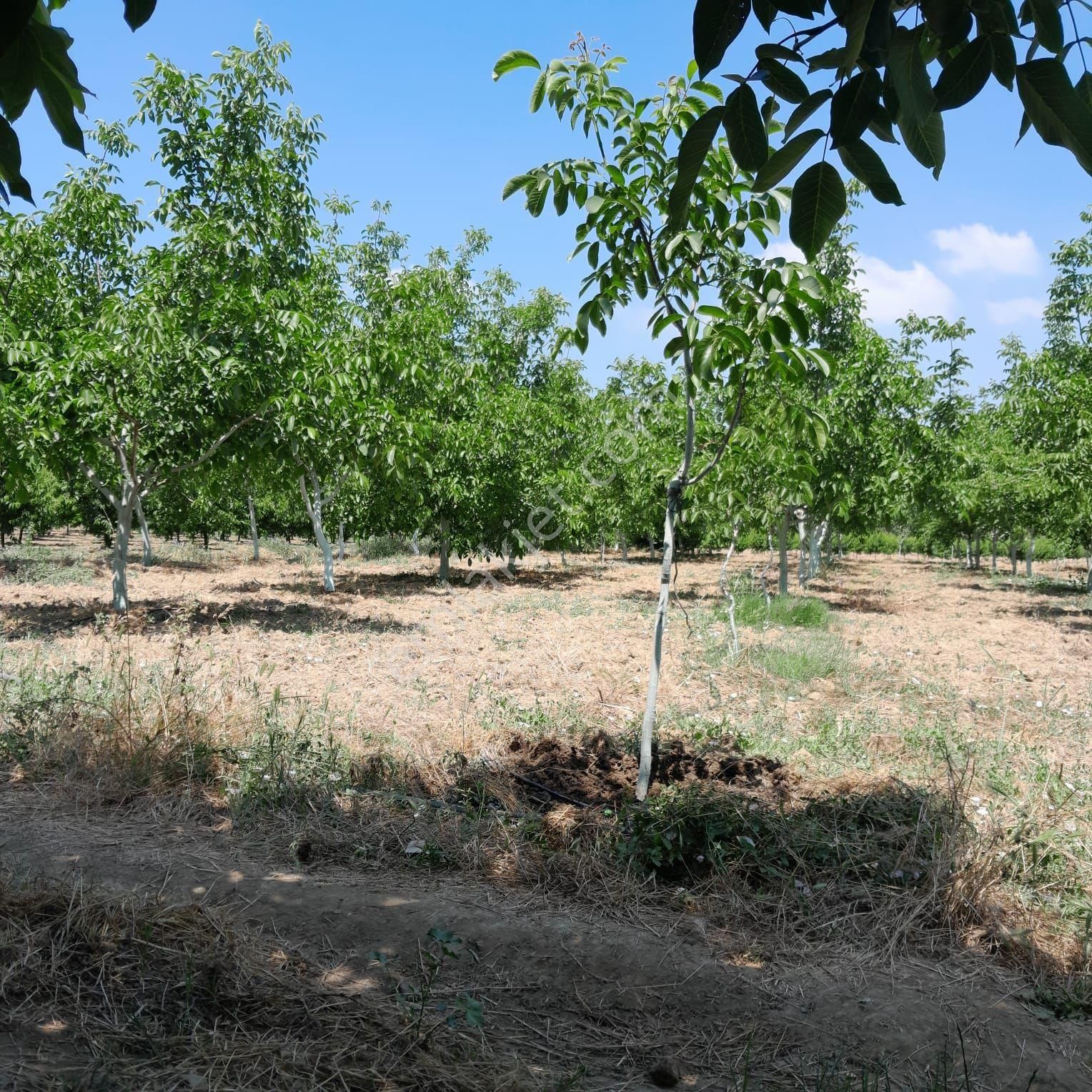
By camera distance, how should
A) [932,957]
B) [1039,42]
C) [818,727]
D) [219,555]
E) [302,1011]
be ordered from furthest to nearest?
[219,555]
[818,727]
[932,957]
[302,1011]
[1039,42]

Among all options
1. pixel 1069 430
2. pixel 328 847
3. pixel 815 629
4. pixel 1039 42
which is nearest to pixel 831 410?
pixel 1069 430

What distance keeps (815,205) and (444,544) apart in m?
18.1

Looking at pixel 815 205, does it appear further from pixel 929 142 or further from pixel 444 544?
pixel 444 544

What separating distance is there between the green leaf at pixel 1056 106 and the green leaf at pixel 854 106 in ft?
0.77

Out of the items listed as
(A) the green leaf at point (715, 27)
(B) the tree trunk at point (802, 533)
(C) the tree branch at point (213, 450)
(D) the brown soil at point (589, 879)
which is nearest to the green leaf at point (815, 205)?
(A) the green leaf at point (715, 27)

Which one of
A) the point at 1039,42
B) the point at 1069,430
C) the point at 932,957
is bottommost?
the point at 932,957

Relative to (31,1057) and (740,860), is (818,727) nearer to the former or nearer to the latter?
(740,860)

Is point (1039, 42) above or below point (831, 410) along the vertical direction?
below

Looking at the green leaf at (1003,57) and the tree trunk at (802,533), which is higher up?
the green leaf at (1003,57)

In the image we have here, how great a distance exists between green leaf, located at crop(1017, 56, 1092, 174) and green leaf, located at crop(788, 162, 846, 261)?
312 millimetres

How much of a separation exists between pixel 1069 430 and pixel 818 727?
10.1m

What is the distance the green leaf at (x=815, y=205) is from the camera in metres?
1.52

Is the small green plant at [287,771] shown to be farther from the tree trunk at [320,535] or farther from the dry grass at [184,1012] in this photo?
the tree trunk at [320,535]

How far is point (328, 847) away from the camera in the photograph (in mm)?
3756
